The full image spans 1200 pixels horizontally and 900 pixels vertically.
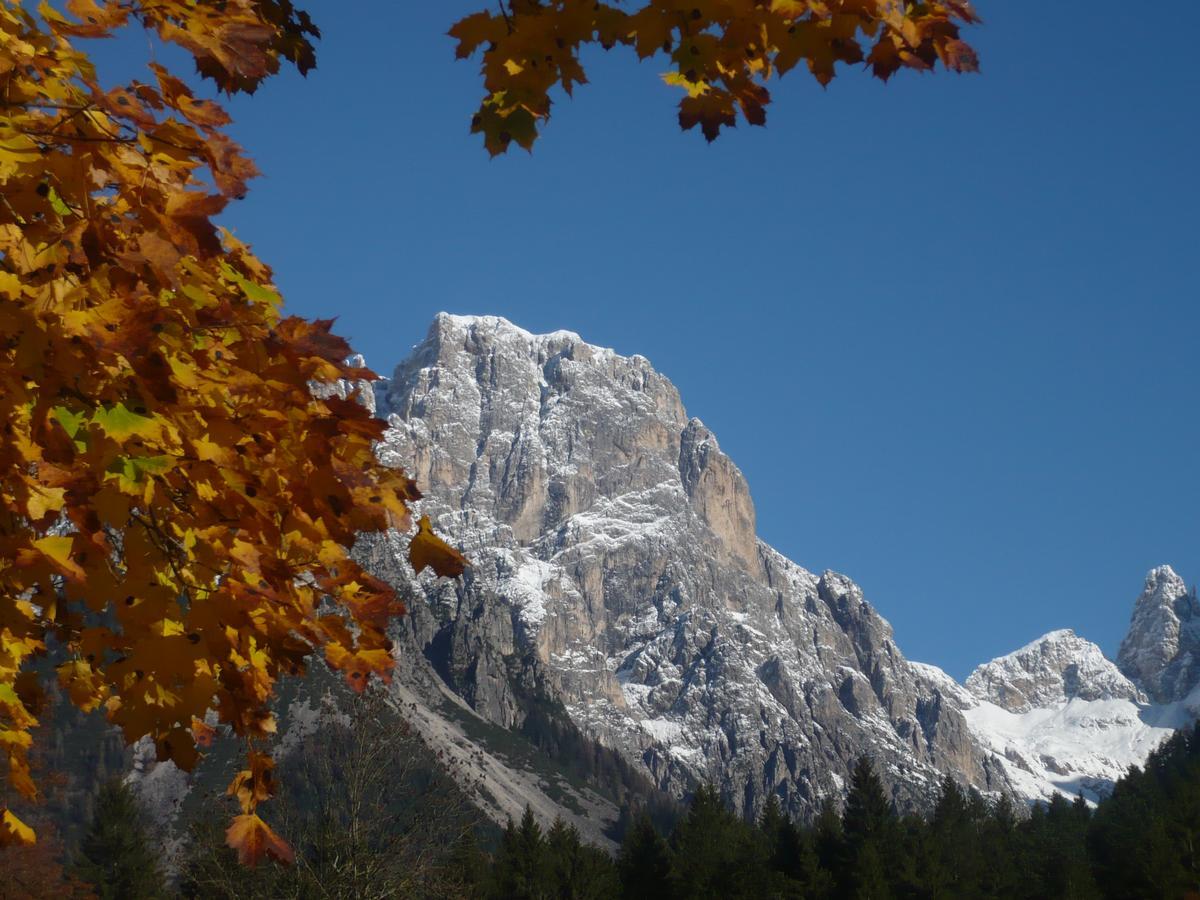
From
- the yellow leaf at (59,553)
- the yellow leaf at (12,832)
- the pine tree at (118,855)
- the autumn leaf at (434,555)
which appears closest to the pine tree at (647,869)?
the pine tree at (118,855)

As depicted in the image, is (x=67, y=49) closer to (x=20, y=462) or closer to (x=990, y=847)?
(x=20, y=462)

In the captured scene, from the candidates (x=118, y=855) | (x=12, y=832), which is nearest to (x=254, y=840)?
(x=12, y=832)

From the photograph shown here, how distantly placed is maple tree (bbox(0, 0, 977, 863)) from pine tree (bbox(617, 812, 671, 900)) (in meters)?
48.9

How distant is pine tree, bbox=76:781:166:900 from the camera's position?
43.9m

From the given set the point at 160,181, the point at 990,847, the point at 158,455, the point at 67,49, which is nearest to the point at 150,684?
the point at 158,455

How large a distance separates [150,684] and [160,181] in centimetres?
140

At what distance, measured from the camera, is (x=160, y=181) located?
3.28 metres

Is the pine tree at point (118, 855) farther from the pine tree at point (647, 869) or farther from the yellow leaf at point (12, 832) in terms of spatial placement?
the yellow leaf at point (12, 832)

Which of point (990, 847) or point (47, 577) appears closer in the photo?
point (47, 577)

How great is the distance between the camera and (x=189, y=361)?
3.32 metres

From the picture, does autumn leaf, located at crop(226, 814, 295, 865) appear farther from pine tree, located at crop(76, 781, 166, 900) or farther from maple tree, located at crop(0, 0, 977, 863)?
pine tree, located at crop(76, 781, 166, 900)

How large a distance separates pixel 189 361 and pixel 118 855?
158 feet

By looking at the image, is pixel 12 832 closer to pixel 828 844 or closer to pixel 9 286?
pixel 9 286

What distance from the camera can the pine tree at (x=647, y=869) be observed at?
49.8 m
